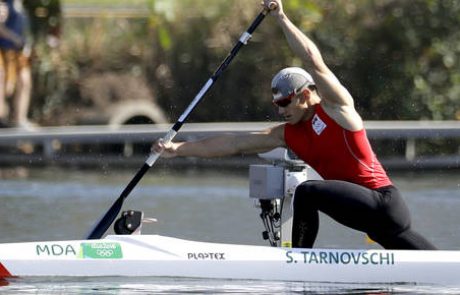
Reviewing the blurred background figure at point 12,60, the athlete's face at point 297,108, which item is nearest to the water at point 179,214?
the athlete's face at point 297,108

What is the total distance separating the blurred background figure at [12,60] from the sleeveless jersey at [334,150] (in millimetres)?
11441

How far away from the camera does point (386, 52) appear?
2109 cm

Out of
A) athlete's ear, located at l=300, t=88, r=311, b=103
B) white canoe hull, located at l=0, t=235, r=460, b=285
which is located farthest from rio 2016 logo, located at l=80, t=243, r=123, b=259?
athlete's ear, located at l=300, t=88, r=311, b=103

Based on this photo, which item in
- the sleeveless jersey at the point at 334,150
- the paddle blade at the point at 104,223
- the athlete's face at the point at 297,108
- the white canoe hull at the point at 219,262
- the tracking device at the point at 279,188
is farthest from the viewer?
the paddle blade at the point at 104,223

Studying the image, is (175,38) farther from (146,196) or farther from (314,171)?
(314,171)

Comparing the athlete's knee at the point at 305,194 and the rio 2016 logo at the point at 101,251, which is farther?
the rio 2016 logo at the point at 101,251

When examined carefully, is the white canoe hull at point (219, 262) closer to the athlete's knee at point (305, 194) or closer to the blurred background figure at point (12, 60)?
the athlete's knee at point (305, 194)

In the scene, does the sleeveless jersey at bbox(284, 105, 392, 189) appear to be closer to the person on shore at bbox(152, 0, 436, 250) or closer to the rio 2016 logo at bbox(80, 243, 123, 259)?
the person on shore at bbox(152, 0, 436, 250)

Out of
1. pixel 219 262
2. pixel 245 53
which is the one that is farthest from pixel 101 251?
pixel 245 53

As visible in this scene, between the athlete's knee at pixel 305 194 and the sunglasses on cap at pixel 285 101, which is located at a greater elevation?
the sunglasses on cap at pixel 285 101

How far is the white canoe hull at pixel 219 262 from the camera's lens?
9891mm

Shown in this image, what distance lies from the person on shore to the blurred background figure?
11.4 metres

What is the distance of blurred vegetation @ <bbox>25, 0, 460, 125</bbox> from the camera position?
68.3 feet

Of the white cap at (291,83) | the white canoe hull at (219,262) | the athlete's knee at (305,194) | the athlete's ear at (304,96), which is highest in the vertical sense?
the white cap at (291,83)
